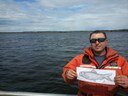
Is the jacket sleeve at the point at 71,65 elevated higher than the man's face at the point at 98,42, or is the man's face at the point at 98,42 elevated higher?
the man's face at the point at 98,42

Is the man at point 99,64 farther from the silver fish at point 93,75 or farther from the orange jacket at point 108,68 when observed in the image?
the silver fish at point 93,75

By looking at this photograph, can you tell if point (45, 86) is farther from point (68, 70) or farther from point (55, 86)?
point (68, 70)

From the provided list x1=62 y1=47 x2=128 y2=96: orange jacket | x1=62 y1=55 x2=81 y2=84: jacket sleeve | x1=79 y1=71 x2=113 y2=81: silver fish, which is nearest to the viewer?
x1=79 y1=71 x2=113 y2=81: silver fish

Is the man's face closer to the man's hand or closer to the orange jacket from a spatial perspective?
the orange jacket

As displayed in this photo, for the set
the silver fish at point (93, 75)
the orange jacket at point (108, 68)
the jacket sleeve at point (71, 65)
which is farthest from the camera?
the jacket sleeve at point (71, 65)

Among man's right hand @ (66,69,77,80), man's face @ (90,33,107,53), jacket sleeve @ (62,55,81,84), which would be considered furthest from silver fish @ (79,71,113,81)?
man's face @ (90,33,107,53)

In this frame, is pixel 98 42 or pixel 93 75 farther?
pixel 98 42

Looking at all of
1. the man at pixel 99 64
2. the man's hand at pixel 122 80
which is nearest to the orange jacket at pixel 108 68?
the man at pixel 99 64

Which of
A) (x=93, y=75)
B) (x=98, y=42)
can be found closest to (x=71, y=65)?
(x=93, y=75)

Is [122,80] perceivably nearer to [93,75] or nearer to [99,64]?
[93,75]

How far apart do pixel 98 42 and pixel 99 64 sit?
383mm

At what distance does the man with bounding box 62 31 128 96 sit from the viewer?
3.40 metres

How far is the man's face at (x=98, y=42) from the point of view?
370 centimetres

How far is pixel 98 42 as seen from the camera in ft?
12.0
